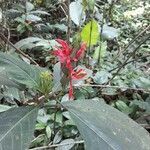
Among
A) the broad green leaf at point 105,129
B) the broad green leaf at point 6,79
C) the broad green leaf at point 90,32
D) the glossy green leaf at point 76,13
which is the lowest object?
the broad green leaf at point 105,129

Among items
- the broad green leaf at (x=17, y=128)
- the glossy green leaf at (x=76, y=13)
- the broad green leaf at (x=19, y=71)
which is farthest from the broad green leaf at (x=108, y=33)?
the broad green leaf at (x=17, y=128)

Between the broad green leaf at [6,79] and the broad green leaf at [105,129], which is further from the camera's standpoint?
the broad green leaf at [6,79]

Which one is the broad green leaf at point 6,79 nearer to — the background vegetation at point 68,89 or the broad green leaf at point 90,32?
the background vegetation at point 68,89

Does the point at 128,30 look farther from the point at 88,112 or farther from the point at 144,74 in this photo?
the point at 88,112

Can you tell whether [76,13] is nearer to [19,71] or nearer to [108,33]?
[108,33]

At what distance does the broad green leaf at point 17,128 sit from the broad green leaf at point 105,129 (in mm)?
109

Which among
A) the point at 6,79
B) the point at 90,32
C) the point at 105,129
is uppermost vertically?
the point at 90,32

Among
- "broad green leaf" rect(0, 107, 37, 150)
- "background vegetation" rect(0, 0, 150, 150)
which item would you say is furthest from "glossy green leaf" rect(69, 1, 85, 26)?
"broad green leaf" rect(0, 107, 37, 150)

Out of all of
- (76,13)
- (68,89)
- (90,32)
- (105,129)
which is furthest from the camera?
(76,13)

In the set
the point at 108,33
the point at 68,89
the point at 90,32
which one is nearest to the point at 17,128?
the point at 68,89

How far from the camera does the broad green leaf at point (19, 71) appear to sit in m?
1.02

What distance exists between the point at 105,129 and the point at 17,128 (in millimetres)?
215

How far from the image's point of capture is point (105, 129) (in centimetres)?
91

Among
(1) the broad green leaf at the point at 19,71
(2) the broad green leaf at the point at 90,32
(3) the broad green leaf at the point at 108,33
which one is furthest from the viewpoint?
(3) the broad green leaf at the point at 108,33
